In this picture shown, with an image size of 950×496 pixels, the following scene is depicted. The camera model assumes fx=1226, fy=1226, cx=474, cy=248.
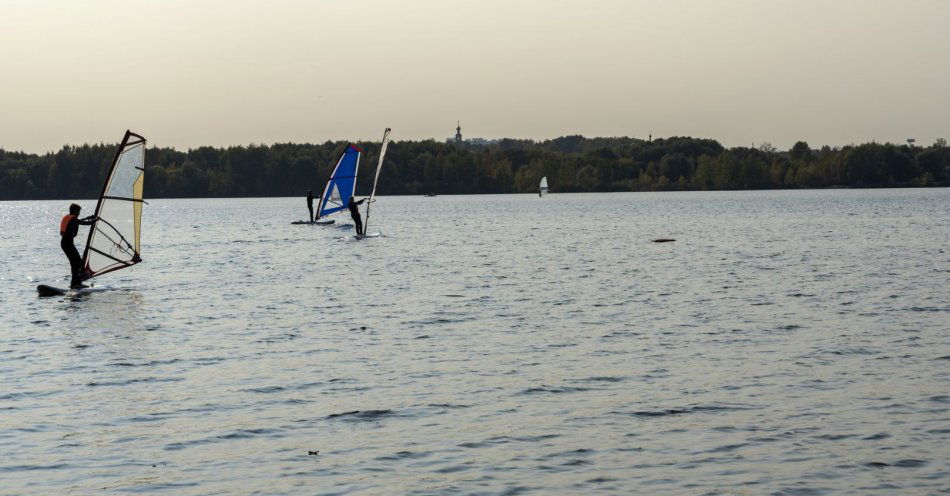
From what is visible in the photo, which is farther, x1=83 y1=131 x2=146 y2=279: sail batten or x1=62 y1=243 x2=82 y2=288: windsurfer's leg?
x1=83 y1=131 x2=146 y2=279: sail batten

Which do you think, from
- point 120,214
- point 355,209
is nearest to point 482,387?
point 120,214

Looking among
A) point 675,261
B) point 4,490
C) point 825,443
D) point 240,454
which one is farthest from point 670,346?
point 675,261

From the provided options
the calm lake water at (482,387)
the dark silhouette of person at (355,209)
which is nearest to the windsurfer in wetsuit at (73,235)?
the calm lake water at (482,387)

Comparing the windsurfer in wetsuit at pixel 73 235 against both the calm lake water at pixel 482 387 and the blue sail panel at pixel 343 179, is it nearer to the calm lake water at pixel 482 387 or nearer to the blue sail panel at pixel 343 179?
the calm lake water at pixel 482 387

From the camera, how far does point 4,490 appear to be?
1247cm

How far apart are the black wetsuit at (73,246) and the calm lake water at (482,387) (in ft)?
3.08

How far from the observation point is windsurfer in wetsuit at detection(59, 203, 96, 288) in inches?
1244

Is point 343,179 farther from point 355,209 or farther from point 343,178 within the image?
point 355,209

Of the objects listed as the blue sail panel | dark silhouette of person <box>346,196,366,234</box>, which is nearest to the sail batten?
dark silhouette of person <box>346,196,366,234</box>

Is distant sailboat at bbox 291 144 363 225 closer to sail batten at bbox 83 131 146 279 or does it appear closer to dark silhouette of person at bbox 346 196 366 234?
dark silhouette of person at bbox 346 196 366 234

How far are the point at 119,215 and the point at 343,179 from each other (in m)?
40.5

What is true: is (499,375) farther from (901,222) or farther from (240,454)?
(901,222)

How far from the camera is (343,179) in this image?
2948 inches

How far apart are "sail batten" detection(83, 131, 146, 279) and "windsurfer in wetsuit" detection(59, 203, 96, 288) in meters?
0.37
